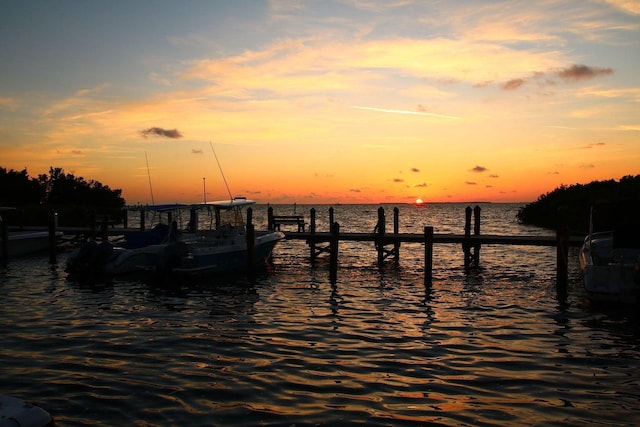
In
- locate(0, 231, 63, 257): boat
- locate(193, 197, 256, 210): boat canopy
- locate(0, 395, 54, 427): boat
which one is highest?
locate(193, 197, 256, 210): boat canopy

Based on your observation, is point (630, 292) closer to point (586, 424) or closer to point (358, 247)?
point (586, 424)

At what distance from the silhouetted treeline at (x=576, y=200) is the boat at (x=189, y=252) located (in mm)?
29315

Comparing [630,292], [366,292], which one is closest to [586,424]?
[630,292]

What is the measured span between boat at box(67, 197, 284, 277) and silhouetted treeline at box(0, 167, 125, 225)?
35.8 meters

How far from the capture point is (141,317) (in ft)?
50.0

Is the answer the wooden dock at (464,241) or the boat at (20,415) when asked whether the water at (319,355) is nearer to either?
the wooden dock at (464,241)

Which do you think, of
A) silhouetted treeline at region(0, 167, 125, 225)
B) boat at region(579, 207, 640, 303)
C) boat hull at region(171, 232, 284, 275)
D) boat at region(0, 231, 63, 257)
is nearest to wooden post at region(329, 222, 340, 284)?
boat hull at region(171, 232, 284, 275)

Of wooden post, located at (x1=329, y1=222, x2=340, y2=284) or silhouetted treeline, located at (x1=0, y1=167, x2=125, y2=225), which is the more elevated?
silhouetted treeline, located at (x1=0, y1=167, x2=125, y2=225)

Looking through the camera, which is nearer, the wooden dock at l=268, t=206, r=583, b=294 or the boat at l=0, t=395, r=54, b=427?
the boat at l=0, t=395, r=54, b=427

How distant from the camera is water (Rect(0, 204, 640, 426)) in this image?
830 centimetres

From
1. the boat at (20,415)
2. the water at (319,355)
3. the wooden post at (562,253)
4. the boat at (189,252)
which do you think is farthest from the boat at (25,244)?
the wooden post at (562,253)

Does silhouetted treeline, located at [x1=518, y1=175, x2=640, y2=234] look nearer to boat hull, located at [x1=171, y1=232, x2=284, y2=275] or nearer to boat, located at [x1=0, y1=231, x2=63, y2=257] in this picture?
boat hull, located at [x1=171, y1=232, x2=284, y2=275]

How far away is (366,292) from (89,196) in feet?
219

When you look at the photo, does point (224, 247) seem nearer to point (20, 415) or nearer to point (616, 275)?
point (616, 275)
